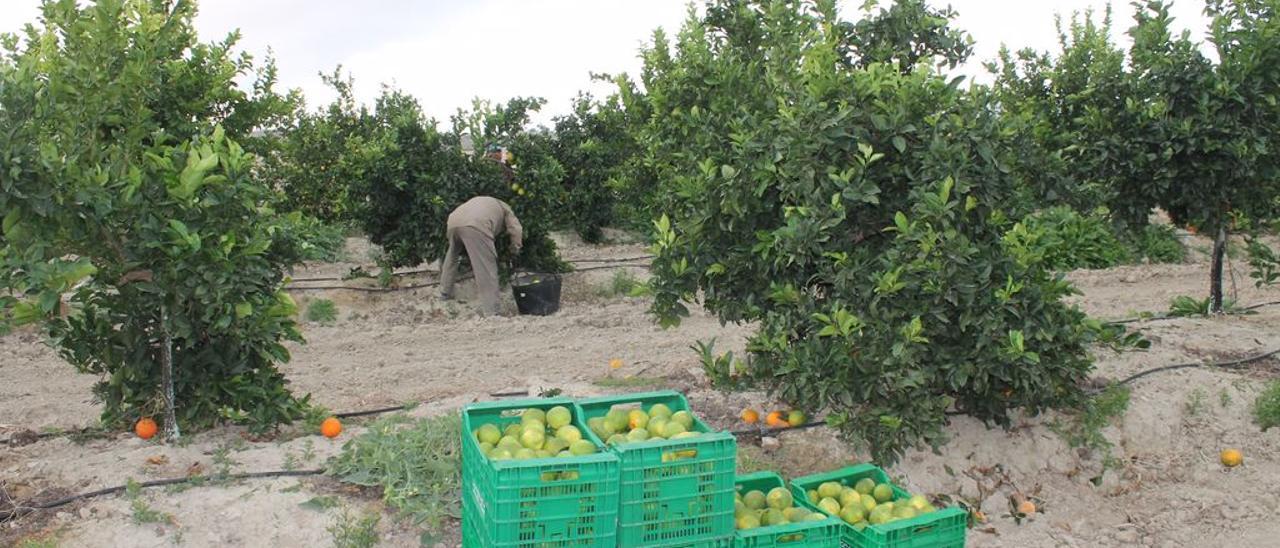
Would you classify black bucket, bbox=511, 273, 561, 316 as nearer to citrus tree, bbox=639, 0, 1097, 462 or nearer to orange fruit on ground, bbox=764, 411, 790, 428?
citrus tree, bbox=639, 0, 1097, 462

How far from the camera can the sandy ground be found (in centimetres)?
463

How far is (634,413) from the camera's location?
4328 millimetres

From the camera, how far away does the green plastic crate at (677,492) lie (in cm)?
369

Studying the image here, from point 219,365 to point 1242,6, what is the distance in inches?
293

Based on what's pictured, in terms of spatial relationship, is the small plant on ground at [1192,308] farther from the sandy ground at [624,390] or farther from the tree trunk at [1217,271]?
the sandy ground at [624,390]

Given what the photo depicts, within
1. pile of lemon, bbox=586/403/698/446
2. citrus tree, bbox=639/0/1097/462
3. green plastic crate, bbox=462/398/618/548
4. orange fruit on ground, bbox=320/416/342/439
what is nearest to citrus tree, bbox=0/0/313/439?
orange fruit on ground, bbox=320/416/342/439

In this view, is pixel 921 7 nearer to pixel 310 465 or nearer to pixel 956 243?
pixel 956 243

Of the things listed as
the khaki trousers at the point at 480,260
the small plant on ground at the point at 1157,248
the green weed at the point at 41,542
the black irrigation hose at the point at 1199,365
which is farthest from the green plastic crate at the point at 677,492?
the small plant on ground at the point at 1157,248

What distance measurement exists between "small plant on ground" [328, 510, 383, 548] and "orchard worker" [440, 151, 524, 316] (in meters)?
6.47

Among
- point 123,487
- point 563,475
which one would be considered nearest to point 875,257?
point 563,475

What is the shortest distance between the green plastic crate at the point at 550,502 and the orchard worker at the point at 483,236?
7285 mm

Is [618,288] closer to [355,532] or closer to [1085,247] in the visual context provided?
[1085,247]

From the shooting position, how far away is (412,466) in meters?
4.99

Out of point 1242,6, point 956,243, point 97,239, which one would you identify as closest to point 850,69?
point 956,243
